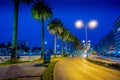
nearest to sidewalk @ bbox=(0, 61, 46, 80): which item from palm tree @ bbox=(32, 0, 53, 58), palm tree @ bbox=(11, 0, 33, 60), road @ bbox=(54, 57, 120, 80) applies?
road @ bbox=(54, 57, 120, 80)

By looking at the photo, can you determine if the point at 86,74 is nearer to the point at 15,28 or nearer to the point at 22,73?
the point at 22,73

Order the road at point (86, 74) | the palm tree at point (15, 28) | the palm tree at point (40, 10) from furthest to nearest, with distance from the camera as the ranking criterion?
the palm tree at point (40, 10) → the palm tree at point (15, 28) → the road at point (86, 74)

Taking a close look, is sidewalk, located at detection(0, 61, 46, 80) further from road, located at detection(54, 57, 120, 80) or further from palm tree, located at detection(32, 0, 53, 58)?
palm tree, located at detection(32, 0, 53, 58)

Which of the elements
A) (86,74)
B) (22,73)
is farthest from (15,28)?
(86,74)

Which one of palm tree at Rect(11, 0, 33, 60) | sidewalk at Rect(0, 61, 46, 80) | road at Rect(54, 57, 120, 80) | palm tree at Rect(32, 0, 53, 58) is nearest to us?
sidewalk at Rect(0, 61, 46, 80)

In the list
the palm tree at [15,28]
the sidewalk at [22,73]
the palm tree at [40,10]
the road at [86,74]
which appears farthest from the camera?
the palm tree at [40,10]

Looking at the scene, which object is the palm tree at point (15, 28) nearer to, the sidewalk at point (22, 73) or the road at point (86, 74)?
the road at point (86, 74)

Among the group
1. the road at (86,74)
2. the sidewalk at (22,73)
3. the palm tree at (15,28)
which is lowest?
the road at (86,74)

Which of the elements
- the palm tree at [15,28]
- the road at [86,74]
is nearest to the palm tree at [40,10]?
the palm tree at [15,28]

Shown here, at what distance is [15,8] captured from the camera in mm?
42906

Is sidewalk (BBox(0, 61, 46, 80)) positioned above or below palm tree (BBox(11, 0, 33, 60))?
below

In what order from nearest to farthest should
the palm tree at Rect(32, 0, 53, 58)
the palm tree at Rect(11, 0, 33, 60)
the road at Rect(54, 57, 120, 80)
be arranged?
1. the road at Rect(54, 57, 120, 80)
2. the palm tree at Rect(11, 0, 33, 60)
3. the palm tree at Rect(32, 0, 53, 58)

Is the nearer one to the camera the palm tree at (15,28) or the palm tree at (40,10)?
the palm tree at (15,28)

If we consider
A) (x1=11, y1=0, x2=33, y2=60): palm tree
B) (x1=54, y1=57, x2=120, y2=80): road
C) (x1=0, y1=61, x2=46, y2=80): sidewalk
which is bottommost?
(x1=54, y1=57, x2=120, y2=80): road
